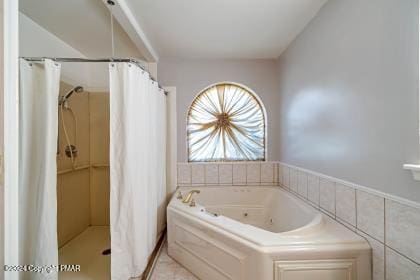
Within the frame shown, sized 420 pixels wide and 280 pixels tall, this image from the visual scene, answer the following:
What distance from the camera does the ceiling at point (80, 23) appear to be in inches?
70.0

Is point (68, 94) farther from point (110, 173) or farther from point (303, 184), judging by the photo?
point (303, 184)

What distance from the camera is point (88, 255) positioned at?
84.4 inches

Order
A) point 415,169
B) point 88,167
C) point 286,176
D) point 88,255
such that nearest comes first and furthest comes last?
point 415,169, point 88,255, point 286,176, point 88,167

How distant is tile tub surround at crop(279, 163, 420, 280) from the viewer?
101cm

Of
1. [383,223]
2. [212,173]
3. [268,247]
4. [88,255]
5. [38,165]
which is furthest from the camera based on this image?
[212,173]

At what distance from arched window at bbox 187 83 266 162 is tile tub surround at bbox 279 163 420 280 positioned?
1395 millimetres

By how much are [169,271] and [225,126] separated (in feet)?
5.98

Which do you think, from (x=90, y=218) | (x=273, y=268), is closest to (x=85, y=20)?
(x=90, y=218)

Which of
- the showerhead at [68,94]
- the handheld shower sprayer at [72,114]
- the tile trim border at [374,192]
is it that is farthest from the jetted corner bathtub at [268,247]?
the showerhead at [68,94]

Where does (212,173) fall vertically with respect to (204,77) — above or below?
below

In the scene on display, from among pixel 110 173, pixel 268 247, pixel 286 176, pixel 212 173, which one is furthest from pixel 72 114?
pixel 286 176

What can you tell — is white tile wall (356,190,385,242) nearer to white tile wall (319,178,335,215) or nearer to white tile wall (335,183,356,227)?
white tile wall (335,183,356,227)

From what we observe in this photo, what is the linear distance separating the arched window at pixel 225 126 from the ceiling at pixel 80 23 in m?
1.15

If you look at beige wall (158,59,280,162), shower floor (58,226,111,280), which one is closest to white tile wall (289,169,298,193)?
beige wall (158,59,280,162)
